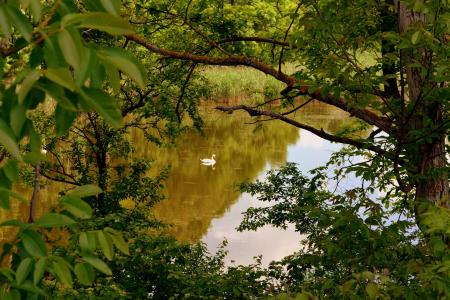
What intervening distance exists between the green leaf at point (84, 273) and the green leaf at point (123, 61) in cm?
55

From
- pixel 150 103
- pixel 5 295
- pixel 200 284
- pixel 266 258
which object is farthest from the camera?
pixel 266 258

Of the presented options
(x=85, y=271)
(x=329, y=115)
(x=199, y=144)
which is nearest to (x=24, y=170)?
(x=85, y=271)

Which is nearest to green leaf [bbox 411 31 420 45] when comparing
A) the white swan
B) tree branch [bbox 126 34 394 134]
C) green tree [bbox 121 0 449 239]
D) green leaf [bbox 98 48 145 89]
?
green tree [bbox 121 0 449 239]

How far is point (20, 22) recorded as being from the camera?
1.04 m

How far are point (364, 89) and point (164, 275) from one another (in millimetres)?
3236

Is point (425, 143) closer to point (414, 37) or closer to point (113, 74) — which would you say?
point (414, 37)

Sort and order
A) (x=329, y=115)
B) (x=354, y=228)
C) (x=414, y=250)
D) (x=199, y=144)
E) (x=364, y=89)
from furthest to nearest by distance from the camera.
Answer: (x=329, y=115) → (x=199, y=144) → (x=364, y=89) → (x=414, y=250) → (x=354, y=228)

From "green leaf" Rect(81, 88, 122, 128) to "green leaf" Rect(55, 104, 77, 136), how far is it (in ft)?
0.18

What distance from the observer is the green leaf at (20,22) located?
40.7 inches

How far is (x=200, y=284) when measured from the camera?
605cm

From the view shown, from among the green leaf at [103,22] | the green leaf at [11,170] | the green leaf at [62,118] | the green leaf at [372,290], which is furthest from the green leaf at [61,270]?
the green leaf at [372,290]

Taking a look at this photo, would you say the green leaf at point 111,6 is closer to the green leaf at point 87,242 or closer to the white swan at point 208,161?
the green leaf at point 87,242

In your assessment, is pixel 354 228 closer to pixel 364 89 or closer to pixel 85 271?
pixel 364 89

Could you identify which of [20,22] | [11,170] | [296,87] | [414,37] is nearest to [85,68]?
[20,22]
